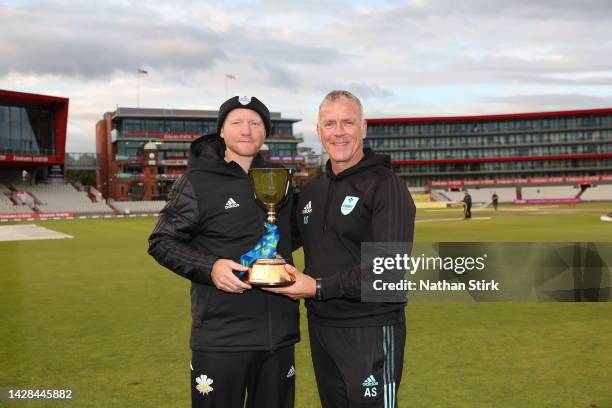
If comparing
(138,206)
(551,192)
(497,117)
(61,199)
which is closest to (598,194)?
(551,192)

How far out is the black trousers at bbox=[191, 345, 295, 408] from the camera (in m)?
3.69

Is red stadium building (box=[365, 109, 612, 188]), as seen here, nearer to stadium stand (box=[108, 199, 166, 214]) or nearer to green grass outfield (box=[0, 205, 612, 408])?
stadium stand (box=[108, 199, 166, 214])

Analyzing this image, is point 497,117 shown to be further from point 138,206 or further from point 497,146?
point 138,206

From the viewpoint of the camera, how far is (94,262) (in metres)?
17.8

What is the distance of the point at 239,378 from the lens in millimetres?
3711

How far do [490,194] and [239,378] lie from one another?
10936 cm

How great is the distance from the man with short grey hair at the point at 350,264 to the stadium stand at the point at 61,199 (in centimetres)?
6483

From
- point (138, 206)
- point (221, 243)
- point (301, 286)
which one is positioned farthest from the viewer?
point (138, 206)

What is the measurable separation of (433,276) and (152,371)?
8.35m

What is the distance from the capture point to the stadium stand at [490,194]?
343 ft

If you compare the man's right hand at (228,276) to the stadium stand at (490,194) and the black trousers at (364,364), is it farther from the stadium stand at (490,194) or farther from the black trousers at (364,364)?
the stadium stand at (490,194)

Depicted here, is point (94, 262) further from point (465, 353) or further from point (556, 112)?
point (556, 112)

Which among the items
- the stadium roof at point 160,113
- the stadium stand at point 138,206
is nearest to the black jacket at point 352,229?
the stadium stand at point 138,206

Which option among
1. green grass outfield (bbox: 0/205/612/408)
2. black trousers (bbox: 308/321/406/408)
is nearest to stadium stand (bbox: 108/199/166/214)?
green grass outfield (bbox: 0/205/612/408)
